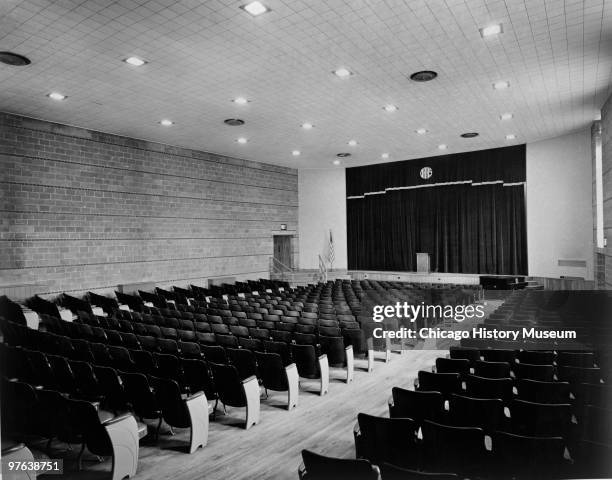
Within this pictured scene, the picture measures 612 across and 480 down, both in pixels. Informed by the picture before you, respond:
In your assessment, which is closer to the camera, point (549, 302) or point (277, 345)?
point (277, 345)

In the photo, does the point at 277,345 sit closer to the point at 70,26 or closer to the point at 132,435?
the point at 132,435

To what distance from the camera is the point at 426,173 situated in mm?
21547

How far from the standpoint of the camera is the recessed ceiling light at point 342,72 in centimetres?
980

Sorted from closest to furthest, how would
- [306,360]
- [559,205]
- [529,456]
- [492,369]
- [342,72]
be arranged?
[529,456]
[492,369]
[306,360]
[342,72]
[559,205]

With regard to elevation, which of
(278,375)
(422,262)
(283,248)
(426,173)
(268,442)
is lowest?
(268,442)

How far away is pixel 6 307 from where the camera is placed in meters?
9.46

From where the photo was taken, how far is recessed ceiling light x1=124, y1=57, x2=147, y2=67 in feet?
29.5

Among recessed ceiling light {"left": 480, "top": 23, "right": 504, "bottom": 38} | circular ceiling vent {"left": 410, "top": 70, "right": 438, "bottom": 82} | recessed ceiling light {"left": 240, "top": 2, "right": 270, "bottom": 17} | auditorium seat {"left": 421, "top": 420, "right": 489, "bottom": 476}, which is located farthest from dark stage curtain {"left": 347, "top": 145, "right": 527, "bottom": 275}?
auditorium seat {"left": 421, "top": 420, "right": 489, "bottom": 476}

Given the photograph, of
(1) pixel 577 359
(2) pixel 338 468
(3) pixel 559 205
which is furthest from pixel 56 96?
(3) pixel 559 205

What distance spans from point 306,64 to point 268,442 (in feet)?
24.9

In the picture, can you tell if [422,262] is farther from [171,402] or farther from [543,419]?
[171,402]

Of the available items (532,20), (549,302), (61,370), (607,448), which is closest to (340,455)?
(607,448)

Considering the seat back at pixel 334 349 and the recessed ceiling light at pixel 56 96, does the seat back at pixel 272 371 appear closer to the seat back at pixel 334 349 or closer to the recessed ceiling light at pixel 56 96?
the seat back at pixel 334 349

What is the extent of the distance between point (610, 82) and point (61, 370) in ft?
43.5
